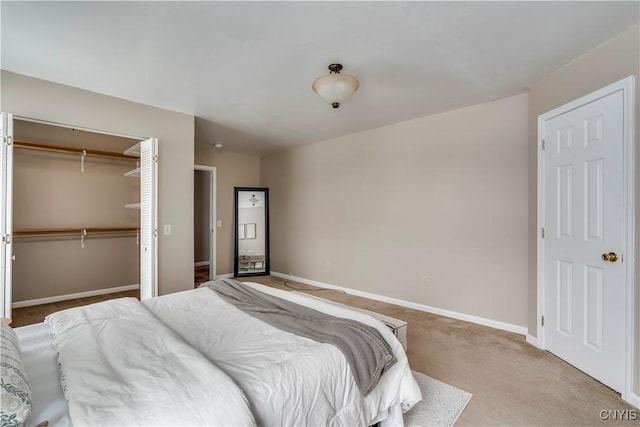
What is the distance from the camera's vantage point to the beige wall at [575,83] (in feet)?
6.83

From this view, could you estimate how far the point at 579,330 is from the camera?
2.44m

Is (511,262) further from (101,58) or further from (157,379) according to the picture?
(101,58)

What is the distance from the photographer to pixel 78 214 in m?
4.38

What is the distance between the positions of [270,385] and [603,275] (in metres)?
2.59

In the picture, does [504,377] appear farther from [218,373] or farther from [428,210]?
[218,373]

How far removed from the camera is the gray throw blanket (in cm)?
150

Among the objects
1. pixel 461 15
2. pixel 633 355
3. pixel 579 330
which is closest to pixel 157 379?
pixel 461 15

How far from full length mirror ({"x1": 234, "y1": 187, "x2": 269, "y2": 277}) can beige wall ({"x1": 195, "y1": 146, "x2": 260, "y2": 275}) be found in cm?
14

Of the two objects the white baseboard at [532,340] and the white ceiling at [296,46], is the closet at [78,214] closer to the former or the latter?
the white ceiling at [296,46]

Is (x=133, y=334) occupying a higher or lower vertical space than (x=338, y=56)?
lower

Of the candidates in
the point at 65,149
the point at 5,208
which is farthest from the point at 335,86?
the point at 65,149

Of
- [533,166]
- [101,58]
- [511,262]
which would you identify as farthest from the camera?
[511,262]

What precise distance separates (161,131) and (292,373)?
3.34m

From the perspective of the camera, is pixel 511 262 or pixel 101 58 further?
pixel 511 262
